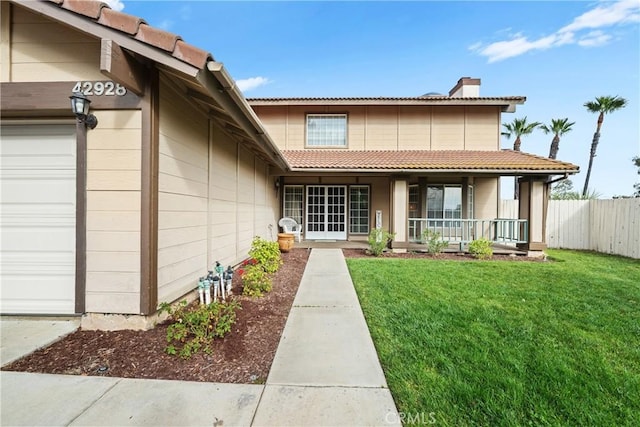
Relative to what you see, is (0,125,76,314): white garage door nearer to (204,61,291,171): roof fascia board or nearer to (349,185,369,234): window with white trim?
(204,61,291,171): roof fascia board

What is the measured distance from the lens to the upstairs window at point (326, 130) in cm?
1160

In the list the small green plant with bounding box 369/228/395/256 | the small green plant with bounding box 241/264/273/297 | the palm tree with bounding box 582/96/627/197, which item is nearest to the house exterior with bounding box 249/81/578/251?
the small green plant with bounding box 369/228/395/256

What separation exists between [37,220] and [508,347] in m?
5.65

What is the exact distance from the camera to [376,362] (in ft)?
8.52

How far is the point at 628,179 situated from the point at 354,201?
3258 centimetres

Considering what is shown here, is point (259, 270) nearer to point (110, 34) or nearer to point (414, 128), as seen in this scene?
point (110, 34)

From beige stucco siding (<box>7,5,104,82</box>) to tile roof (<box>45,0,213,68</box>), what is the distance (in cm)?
45

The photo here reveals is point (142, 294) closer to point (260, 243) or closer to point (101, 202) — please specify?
point (101, 202)

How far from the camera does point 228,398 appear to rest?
6.74 ft

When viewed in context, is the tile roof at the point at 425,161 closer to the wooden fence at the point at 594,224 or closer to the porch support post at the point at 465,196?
the porch support post at the point at 465,196

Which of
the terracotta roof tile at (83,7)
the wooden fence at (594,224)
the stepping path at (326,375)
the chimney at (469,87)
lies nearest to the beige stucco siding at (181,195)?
the terracotta roof tile at (83,7)

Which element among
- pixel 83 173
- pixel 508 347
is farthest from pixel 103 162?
pixel 508 347

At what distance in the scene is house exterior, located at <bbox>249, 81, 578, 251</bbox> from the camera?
10859mm

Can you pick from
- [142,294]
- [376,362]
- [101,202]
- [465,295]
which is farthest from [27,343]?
[465,295]
